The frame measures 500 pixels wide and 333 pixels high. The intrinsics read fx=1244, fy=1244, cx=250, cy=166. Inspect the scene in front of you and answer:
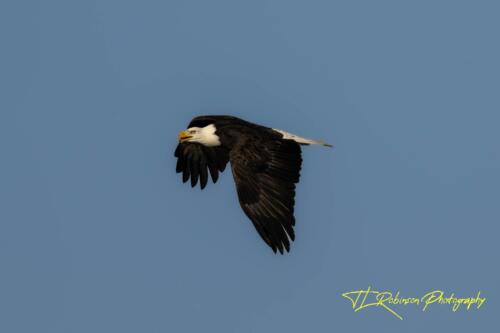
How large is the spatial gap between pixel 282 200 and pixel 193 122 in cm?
322

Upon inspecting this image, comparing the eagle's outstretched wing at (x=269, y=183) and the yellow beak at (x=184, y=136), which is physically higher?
the yellow beak at (x=184, y=136)

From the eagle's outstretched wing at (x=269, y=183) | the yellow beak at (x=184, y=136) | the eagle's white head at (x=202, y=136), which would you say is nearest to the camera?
the eagle's outstretched wing at (x=269, y=183)

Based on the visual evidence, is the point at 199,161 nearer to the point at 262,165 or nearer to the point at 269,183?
the point at 262,165

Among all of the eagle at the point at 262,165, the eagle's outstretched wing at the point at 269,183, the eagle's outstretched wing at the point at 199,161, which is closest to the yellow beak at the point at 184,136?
the eagle at the point at 262,165

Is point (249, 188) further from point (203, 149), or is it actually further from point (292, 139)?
point (203, 149)

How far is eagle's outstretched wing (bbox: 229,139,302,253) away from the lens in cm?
1784

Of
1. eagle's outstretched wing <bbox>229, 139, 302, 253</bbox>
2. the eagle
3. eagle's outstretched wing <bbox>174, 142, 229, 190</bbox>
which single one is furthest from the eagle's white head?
eagle's outstretched wing <bbox>229, 139, 302, 253</bbox>

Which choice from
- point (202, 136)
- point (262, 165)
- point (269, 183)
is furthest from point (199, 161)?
point (269, 183)

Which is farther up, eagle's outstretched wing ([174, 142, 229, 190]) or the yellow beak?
the yellow beak

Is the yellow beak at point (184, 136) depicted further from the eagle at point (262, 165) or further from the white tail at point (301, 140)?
the white tail at point (301, 140)

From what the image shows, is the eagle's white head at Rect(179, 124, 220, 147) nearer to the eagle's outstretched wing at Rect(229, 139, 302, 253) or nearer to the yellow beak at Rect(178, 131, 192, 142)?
the yellow beak at Rect(178, 131, 192, 142)

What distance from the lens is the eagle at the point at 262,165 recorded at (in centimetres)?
1792

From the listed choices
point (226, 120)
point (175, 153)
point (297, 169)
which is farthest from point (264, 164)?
point (175, 153)

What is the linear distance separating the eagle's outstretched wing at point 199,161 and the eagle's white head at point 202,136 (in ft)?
2.01
